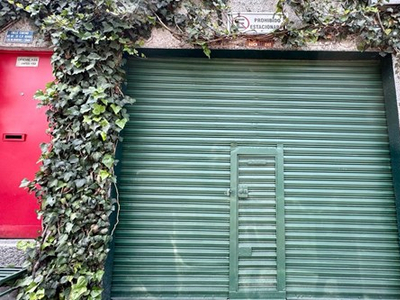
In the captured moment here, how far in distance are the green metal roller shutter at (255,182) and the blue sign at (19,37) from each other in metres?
1.12

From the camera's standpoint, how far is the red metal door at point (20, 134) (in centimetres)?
273

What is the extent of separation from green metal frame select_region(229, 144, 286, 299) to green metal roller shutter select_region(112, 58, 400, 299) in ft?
0.05

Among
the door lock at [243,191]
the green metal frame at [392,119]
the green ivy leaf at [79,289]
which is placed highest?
the green metal frame at [392,119]

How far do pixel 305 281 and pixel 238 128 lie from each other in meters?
1.89

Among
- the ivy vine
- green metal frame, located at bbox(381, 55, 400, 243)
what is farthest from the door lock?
green metal frame, located at bbox(381, 55, 400, 243)

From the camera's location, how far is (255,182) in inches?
115

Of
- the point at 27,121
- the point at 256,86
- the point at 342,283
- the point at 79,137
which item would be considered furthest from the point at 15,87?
the point at 342,283

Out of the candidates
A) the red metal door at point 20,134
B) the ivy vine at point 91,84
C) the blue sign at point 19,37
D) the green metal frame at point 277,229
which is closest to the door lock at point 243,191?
the green metal frame at point 277,229

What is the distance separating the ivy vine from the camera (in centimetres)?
242

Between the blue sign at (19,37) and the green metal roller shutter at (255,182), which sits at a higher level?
the blue sign at (19,37)

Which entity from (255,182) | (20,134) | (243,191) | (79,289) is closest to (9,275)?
(79,289)

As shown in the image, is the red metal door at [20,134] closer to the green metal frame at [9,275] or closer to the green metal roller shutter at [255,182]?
the green metal frame at [9,275]

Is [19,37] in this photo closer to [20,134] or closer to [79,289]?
[20,134]

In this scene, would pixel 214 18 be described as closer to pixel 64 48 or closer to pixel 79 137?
pixel 64 48
